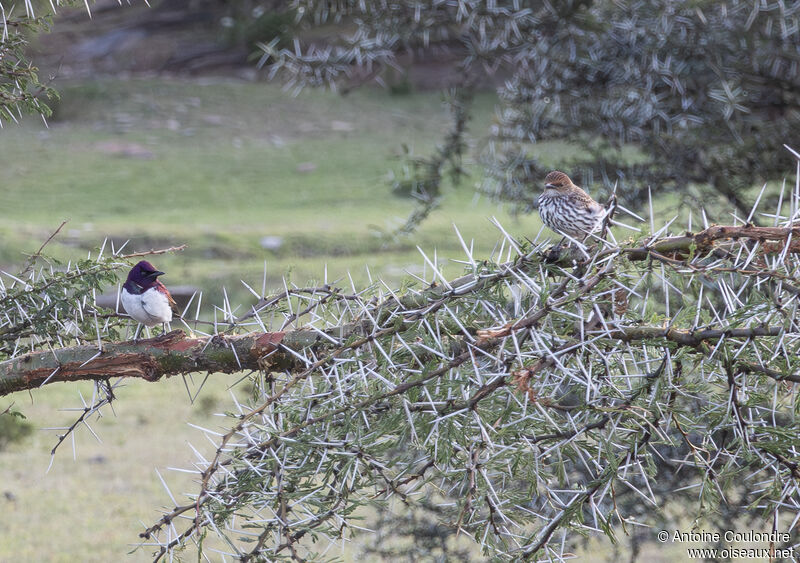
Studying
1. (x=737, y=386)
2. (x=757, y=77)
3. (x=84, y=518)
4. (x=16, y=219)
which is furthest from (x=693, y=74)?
(x=16, y=219)

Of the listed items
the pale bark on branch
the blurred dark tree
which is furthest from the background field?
the blurred dark tree

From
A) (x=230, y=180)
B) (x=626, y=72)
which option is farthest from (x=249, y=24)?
(x=626, y=72)

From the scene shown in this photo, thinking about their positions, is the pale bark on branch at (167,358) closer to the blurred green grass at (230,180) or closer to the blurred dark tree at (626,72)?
the blurred dark tree at (626,72)

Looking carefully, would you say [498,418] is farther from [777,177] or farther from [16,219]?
[16,219]

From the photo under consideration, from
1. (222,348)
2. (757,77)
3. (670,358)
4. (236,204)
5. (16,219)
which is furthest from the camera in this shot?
(236,204)

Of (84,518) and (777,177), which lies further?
(84,518)

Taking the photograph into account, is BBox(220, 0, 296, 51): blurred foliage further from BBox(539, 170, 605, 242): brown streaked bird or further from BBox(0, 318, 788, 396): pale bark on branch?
BBox(0, 318, 788, 396): pale bark on branch

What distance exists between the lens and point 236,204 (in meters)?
13.1

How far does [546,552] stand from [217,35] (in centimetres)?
2097

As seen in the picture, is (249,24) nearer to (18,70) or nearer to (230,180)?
(230,180)

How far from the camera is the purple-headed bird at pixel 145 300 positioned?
2.79 m

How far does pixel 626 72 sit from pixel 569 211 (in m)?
2.08

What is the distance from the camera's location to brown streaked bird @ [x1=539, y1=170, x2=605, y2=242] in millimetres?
2699

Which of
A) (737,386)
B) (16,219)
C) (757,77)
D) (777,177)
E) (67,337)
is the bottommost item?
(16,219)
